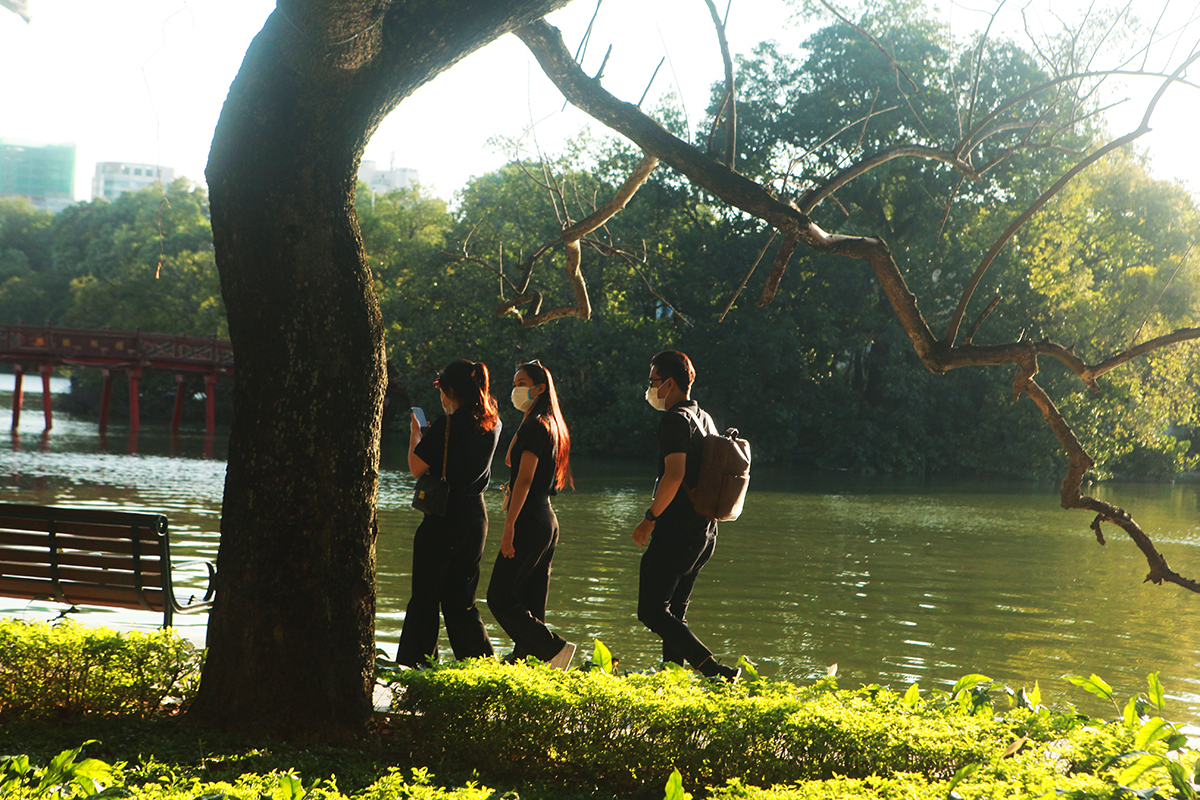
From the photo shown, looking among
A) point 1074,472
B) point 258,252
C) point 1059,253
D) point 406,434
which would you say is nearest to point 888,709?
point 1074,472

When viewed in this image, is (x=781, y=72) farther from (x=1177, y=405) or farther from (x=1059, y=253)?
(x=1177, y=405)

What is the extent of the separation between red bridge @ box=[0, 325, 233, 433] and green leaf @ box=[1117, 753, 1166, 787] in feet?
152

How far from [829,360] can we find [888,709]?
1448 inches

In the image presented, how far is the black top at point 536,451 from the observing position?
5699mm

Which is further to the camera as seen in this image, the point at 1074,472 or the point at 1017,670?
the point at 1017,670

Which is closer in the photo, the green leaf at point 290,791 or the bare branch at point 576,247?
the green leaf at point 290,791

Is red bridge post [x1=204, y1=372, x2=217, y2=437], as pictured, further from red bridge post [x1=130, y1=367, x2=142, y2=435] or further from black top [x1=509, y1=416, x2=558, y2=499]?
black top [x1=509, y1=416, x2=558, y2=499]

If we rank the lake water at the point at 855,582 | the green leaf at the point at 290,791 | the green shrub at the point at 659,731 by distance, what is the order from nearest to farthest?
the green leaf at the point at 290,791, the green shrub at the point at 659,731, the lake water at the point at 855,582

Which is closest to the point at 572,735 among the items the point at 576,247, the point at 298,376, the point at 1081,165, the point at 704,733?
the point at 704,733

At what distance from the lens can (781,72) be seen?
39875mm

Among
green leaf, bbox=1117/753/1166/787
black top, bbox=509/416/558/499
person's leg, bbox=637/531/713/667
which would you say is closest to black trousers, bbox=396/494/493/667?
black top, bbox=509/416/558/499

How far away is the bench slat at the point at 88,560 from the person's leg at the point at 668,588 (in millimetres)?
2615

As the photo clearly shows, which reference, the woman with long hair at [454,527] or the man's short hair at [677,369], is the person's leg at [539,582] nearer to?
the woman with long hair at [454,527]

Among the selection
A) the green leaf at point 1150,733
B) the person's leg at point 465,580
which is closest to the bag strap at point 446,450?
the person's leg at point 465,580
